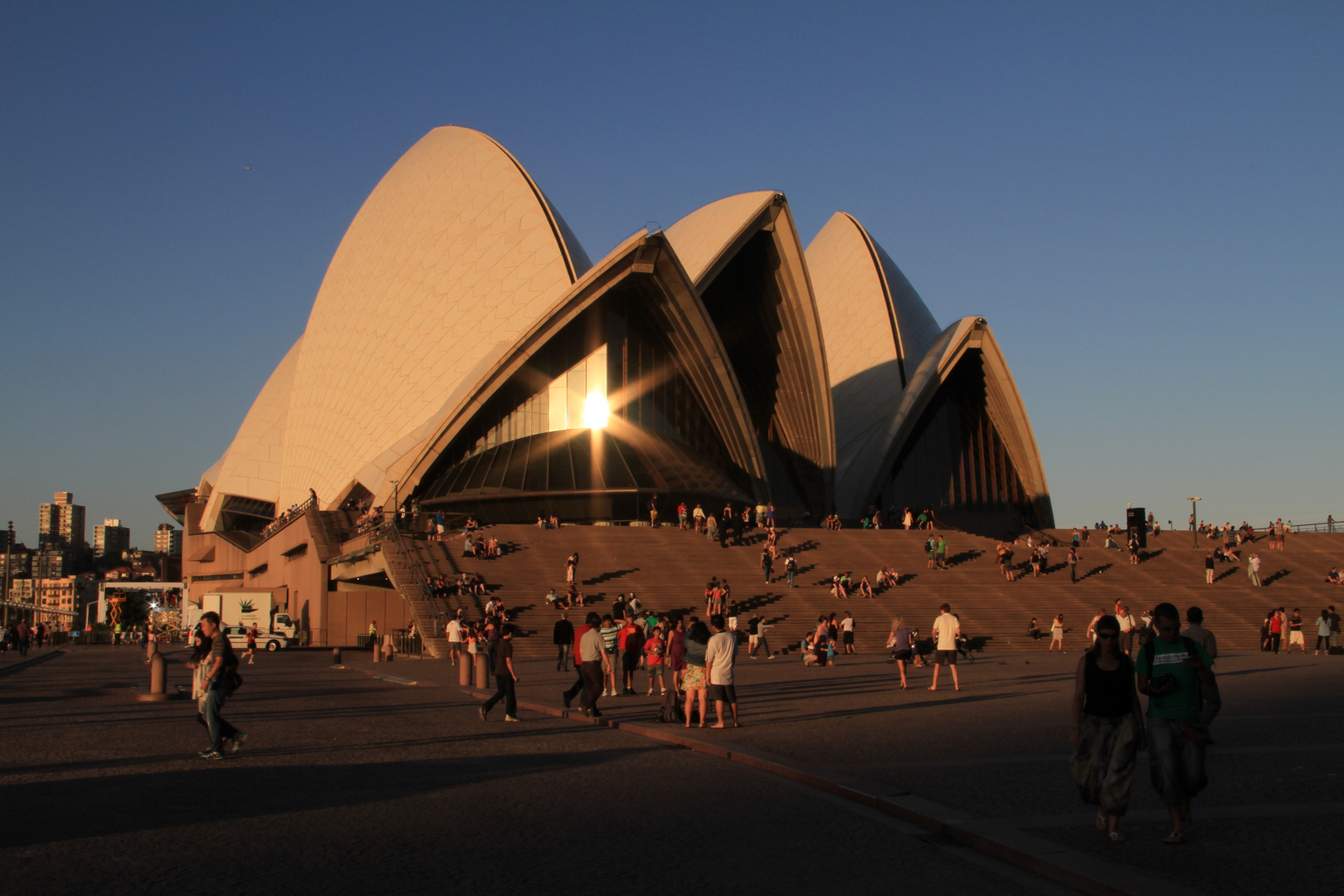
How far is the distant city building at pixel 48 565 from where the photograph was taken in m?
179

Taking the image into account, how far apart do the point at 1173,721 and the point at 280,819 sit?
474 centimetres

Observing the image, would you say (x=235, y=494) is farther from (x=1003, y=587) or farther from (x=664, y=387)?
(x=1003, y=587)

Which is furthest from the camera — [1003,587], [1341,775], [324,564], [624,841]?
[324,564]

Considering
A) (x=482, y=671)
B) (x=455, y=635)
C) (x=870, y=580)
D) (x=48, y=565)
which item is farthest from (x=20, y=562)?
(x=482, y=671)

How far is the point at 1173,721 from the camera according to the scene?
5.65 metres

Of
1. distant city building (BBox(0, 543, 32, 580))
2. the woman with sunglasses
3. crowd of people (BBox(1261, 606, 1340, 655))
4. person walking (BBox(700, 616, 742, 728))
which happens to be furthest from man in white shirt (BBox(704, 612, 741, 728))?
distant city building (BBox(0, 543, 32, 580))

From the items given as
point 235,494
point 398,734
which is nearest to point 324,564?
point 235,494

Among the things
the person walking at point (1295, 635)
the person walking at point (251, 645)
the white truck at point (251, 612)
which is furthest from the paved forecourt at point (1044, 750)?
the white truck at point (251, 612)

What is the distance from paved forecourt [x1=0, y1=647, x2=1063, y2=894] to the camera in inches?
194

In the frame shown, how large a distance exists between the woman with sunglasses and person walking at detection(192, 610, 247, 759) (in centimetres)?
622

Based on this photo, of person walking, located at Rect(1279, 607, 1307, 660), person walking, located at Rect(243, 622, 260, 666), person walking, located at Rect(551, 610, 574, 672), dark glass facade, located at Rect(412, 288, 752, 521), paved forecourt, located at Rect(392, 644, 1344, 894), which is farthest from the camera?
dark glass facade, located at Rect(412, 288, 752, 521)

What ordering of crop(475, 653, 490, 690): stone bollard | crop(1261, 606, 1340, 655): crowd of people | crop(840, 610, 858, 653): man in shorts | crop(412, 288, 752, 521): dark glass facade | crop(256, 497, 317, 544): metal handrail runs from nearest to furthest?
crop(475, 653, 490, 690): stone bollard
crop(840, 610, 858, 653): man in shorts
crop(1261, 606, 1340, 655): crowd of people
crop(412, 288, 752, 521): dark glass facade
crop(256, 497, 317, 544): metal handrail

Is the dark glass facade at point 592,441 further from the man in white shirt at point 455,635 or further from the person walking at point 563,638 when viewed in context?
the person walking at point 563,638

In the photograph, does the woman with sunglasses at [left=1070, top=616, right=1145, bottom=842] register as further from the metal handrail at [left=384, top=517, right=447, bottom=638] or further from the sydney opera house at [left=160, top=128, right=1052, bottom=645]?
the sydney opera house at [left=160, top=128, right=1052, bottom=645]
